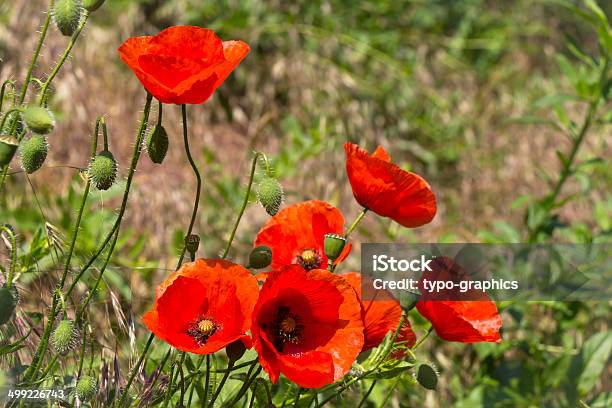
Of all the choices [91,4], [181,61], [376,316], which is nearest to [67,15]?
[91,4]

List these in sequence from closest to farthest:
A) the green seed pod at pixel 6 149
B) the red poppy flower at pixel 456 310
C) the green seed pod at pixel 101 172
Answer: the green seed pod at pixel 6 149
the green seed pod at pixel 101 172
the red poppy flower at pixel 456 310

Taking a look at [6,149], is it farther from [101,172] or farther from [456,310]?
[456,310]

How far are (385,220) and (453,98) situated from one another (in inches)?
46.5

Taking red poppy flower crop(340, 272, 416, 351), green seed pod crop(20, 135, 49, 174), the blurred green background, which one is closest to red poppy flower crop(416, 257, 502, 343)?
red poppy flower crop(340, 272, 416, 351)

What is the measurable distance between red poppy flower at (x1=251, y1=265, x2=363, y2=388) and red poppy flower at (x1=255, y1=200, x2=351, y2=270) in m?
0.13

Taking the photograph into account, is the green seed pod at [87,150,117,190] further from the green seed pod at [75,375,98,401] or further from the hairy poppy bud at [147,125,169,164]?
the green seed pod at [75,375,98,401]

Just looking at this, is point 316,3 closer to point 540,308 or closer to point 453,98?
point 453,98

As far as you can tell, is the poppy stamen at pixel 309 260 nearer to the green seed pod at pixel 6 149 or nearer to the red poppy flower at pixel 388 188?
the red poppy flower at pixel 388 188

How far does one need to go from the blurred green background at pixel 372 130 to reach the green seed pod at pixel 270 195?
0.96m

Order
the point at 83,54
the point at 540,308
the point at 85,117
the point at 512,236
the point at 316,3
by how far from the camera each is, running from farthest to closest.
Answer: the point at 316,3 < the point at 83,54 < the point at 85,117 < the point at 540,308 < the point at 512,236

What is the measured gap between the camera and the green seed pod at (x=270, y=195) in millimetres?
1226

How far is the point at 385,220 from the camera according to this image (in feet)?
8.47

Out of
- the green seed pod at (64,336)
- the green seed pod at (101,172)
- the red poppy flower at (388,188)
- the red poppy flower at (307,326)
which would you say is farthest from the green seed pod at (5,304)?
the red poppy flower at (388,188)

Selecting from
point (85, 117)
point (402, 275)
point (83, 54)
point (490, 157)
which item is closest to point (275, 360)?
point (402, 275)
